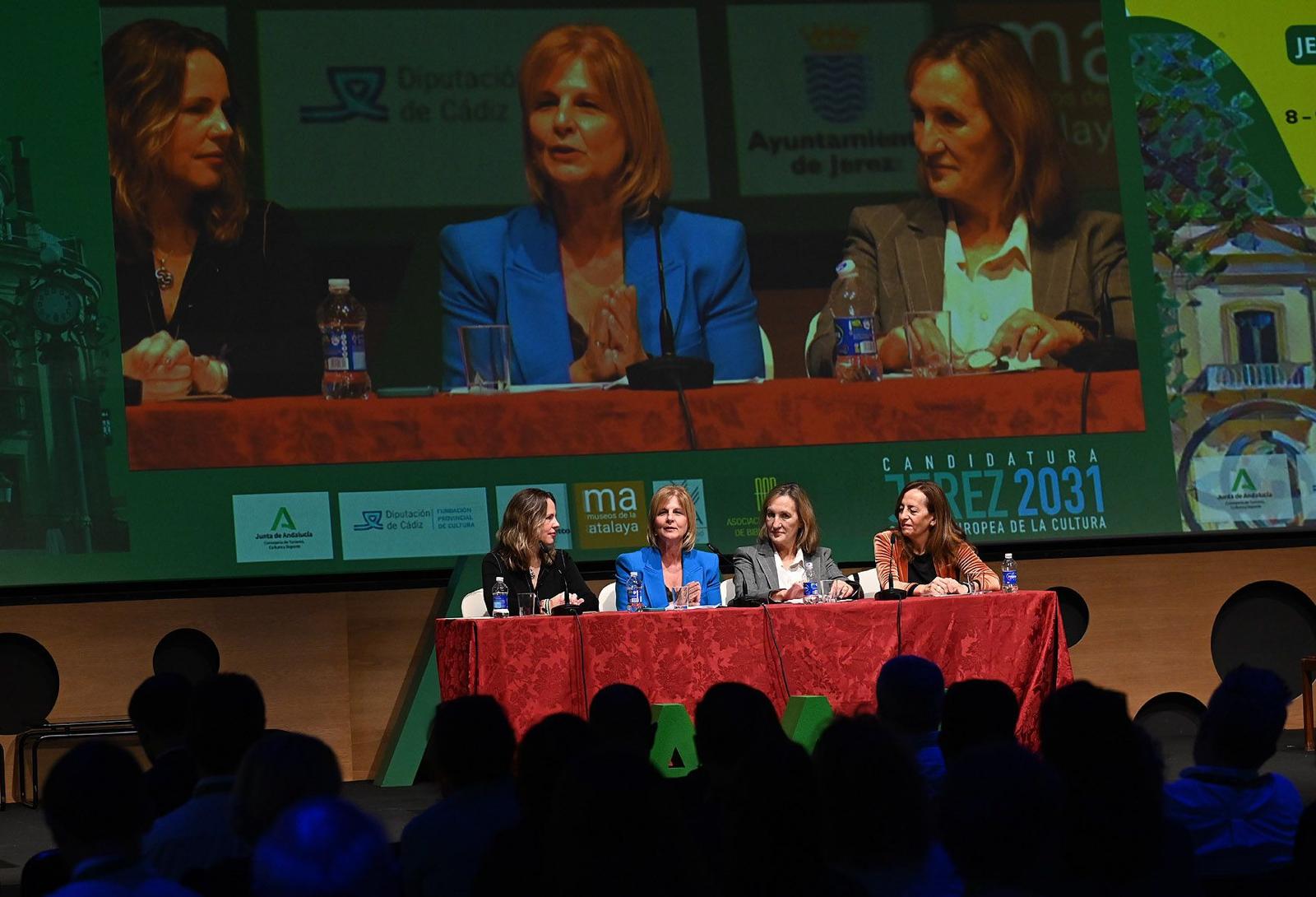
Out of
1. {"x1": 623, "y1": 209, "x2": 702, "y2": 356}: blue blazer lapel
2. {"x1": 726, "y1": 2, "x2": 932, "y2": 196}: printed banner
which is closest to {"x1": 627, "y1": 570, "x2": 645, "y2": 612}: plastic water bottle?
{"x1": 623, "y1": 209, "x2": 702, "y2": 356}: blue blazer lapel

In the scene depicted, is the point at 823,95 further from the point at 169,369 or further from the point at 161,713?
the point at 161,713

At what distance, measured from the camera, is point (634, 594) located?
17.4 feet

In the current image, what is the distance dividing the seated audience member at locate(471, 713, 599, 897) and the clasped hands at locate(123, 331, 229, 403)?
4.37 m

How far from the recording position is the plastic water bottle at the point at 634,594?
530 centimetres

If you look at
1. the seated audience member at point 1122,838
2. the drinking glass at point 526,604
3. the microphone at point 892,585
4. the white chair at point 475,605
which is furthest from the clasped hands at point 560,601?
the seated audience member at point 1122,838

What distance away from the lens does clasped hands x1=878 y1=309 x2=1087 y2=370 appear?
22.6ft

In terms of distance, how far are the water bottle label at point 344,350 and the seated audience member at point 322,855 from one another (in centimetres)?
510

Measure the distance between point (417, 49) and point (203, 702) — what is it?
455cm

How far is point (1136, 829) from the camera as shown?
6.34 ft

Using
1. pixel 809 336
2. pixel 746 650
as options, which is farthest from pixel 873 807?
pixel 809 336

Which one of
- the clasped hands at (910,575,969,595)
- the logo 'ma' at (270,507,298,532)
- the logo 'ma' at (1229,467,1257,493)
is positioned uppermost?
the logo 'ma' at (270,507,298,532)

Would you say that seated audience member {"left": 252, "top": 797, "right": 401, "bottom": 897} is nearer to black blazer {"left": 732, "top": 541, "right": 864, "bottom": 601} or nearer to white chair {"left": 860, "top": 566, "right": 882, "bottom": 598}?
black blazer {"left": 732, "top": 541, "right": 864, "bottom": 601}

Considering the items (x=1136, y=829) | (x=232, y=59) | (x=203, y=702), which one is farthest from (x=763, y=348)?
(x=1136, y=829)

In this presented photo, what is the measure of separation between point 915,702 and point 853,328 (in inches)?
157
